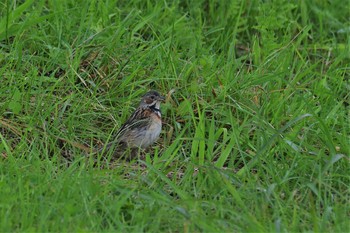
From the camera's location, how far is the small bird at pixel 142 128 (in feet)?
24.2

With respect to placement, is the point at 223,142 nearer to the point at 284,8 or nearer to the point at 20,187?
the point at 20,187

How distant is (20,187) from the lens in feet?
19.2

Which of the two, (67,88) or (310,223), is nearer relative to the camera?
(310,223)

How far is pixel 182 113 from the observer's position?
25.2ft

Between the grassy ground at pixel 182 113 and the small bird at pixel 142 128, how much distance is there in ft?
0.52

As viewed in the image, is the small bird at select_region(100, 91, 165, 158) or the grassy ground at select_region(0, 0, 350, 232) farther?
the small bird at select_region(100, 91, 165, 158)

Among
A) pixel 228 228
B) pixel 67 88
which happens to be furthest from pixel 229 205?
pixel 67 88

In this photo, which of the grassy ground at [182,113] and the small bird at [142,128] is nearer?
the grassy ground at [182,113]

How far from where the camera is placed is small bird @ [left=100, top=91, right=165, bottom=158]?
24.2 ft

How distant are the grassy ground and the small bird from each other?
6.2 inches

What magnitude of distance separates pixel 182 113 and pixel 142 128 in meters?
0.41

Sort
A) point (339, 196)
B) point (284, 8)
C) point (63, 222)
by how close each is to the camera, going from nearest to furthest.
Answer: point (63, 222), point (339, 196), point (284, 8)

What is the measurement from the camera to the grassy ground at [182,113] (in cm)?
583

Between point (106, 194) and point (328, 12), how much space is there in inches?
174
